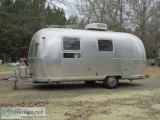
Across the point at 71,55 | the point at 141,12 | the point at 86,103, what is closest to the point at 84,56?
the point at 71,55

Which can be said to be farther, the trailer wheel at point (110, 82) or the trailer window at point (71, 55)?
the trailer wheel at point (110, 82)

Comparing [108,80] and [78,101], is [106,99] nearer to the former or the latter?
[78,101]

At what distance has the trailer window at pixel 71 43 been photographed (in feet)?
48.5

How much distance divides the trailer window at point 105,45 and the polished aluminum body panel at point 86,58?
15 centimetres

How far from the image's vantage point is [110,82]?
1602cm

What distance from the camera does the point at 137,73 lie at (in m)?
16.8

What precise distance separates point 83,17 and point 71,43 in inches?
751

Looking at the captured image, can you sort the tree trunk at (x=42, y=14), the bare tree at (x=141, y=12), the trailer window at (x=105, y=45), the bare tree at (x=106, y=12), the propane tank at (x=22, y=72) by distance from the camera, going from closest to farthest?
the propane tank at (x=22, y=72) < the trailer window at (x=105, y=45) < the tree trunk at (x=42, y=14) < the bare tree at (x=106, y=12) < the bare tree at (x=141, y=12)

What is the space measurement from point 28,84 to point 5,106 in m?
6.97

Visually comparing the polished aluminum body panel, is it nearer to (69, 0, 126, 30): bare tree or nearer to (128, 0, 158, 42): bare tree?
(69, 0, 126, 30): bare tree

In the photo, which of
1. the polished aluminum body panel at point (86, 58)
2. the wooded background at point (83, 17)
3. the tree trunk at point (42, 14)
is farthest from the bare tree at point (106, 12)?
the polished aluminum body panel at point (86, 58)

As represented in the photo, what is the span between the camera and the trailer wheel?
52.3ft

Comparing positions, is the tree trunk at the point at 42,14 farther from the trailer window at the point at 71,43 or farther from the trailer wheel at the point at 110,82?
the trailer wheel at the point at 110,82

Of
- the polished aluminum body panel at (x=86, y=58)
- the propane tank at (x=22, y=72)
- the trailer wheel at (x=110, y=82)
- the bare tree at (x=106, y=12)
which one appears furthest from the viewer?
the bare tree at (x=106, y=12)
